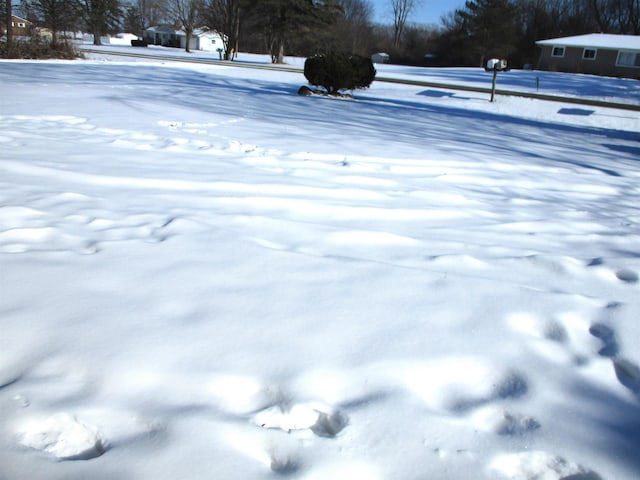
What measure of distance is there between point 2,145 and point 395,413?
4899mm

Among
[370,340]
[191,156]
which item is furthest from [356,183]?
[370,340]

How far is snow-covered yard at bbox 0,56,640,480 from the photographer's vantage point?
1.40 meters

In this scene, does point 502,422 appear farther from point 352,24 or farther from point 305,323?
point 352,24

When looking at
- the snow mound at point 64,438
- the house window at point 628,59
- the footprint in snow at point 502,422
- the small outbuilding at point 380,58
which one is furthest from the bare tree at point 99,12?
the footprint in snow at point 502,422

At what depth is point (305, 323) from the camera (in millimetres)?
2031

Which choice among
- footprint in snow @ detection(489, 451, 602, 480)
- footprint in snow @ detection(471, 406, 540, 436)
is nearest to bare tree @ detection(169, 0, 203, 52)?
footprint in snow @ detection(471, 406, 540, 436)

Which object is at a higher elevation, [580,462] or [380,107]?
[380,107]

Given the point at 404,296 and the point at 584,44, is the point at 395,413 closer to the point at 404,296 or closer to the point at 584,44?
the point at 404,296

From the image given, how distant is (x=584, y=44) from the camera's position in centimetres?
3575

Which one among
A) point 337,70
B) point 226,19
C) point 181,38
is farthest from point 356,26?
point 337,70

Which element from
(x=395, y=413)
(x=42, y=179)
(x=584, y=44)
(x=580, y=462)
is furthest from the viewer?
(x=584, y=44)

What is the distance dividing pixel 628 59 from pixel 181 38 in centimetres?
5278

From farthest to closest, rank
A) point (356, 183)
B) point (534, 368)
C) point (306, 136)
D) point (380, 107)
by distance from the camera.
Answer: point (380, 107) → point (306, 136) → point (356, 183) → point (534, 368)

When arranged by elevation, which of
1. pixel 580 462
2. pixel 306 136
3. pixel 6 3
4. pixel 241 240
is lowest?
pixel 580 462
